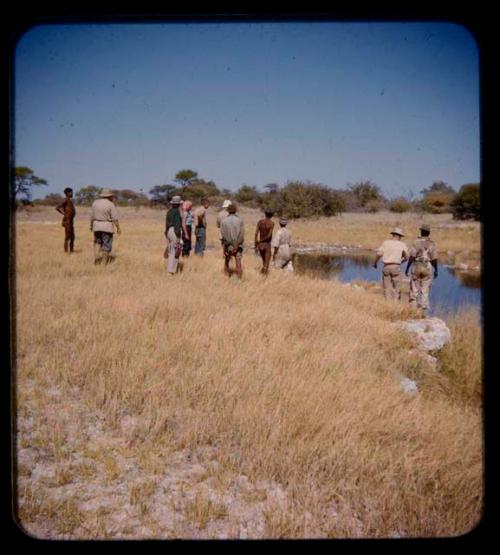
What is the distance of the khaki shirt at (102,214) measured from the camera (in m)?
8.73

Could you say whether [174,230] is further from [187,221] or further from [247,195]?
[247,195]

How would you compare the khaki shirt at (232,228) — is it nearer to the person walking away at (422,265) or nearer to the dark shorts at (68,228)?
the person walking away at (422,265)

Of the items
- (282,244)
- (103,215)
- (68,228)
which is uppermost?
(103,215)

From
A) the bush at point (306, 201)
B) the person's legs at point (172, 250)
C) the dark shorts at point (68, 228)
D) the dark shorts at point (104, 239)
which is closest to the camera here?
the person's legs at point (172, 250)

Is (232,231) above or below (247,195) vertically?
below

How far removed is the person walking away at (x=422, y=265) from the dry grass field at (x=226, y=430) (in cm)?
266

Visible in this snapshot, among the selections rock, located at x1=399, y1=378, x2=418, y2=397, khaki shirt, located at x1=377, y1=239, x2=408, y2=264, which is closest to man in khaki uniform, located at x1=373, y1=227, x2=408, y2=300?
khaki shirt, located at x1=377, y1=239, x2=408, y2=264

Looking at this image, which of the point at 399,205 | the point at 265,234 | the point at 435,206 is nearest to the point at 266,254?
the point at 265,234

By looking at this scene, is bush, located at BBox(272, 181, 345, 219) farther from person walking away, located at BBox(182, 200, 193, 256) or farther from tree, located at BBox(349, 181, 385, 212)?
person walking away, located at BBox(182, 200, 193, 256)

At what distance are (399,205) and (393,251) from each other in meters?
51.6

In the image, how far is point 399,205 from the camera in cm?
5588

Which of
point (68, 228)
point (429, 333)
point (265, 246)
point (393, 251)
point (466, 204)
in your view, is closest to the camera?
point (429, 333)

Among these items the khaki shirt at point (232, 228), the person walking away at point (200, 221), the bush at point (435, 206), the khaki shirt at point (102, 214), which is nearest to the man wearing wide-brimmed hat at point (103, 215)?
the khaki shirt at point (102, 214)

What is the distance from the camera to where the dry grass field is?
2.41 m
